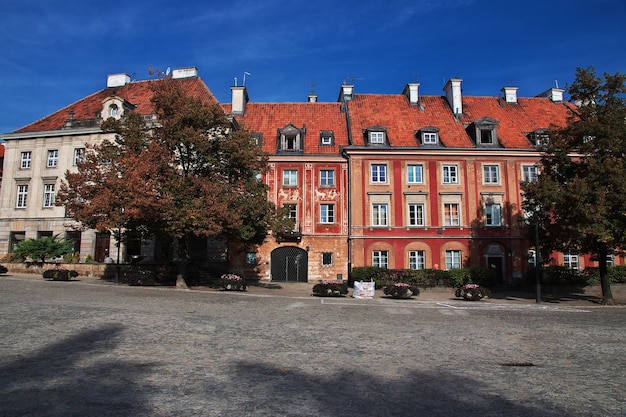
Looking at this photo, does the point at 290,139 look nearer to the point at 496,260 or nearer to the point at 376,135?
the point at 376,135

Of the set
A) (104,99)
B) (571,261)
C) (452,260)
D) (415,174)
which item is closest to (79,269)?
(104,99)

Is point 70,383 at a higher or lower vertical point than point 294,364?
higher

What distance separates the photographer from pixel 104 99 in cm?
3647

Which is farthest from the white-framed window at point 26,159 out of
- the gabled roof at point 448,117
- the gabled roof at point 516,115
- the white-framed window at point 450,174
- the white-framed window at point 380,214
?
the gabled roof at point 516,115

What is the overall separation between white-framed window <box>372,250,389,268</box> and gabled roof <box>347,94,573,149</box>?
8.62 metres

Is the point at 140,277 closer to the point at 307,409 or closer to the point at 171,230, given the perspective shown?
the point at 171,230

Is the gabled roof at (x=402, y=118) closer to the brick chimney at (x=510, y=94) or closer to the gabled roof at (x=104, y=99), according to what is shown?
the brick chimney at (x=510, y=94)

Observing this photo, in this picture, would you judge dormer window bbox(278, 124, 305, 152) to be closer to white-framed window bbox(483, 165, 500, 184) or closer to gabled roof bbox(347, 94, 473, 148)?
gabled roof bbox(347, 94, 473, 148)

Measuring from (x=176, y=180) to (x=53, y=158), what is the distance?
69.8 ft

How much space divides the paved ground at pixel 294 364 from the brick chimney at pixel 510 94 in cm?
2996

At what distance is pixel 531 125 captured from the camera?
37.2 meters

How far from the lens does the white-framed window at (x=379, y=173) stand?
111 feet

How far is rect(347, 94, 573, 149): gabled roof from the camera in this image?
35.3 meters

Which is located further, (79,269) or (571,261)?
(571,261)
